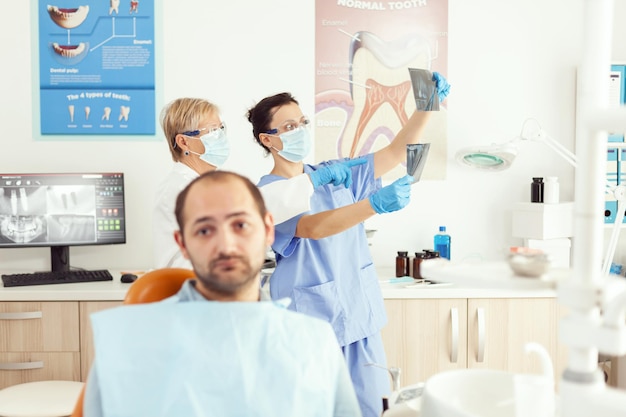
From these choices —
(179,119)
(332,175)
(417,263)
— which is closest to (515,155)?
(417,263)

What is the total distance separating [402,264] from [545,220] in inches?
26.6

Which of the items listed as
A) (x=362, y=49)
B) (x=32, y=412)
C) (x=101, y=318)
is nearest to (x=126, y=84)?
(x=362, y=49)

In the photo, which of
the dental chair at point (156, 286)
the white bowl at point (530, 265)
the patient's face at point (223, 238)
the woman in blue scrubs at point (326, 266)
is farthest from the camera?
the woman in blue scrubs at point (326, 266)

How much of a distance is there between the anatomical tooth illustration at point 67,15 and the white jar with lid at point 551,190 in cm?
223

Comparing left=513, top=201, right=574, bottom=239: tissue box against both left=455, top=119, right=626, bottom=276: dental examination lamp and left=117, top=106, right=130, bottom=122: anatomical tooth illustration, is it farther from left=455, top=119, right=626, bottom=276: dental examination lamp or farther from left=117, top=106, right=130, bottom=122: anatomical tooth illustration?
left=117, top=106, right=130, bottom=122: anatomical tooth illustration

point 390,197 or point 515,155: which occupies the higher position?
point 515,155

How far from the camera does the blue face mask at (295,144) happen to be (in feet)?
7.74

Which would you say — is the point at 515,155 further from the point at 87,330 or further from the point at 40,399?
the point at 40,399

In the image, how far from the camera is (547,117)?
3.37 m

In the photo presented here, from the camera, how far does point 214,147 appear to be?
2516mm

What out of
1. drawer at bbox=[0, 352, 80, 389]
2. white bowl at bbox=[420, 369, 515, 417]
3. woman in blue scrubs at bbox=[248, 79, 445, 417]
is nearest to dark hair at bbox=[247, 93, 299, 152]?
woman in blue scrubs at bbox=[248, 79, 445, 417]

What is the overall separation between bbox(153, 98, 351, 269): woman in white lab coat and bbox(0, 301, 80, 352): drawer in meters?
0.83

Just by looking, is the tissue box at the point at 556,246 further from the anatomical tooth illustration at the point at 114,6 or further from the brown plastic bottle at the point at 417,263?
the anatomical tooth illustration at the point at 114,6

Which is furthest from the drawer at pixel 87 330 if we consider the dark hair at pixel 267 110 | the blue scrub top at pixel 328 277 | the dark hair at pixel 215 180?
the dark hair at pixel 215 180
